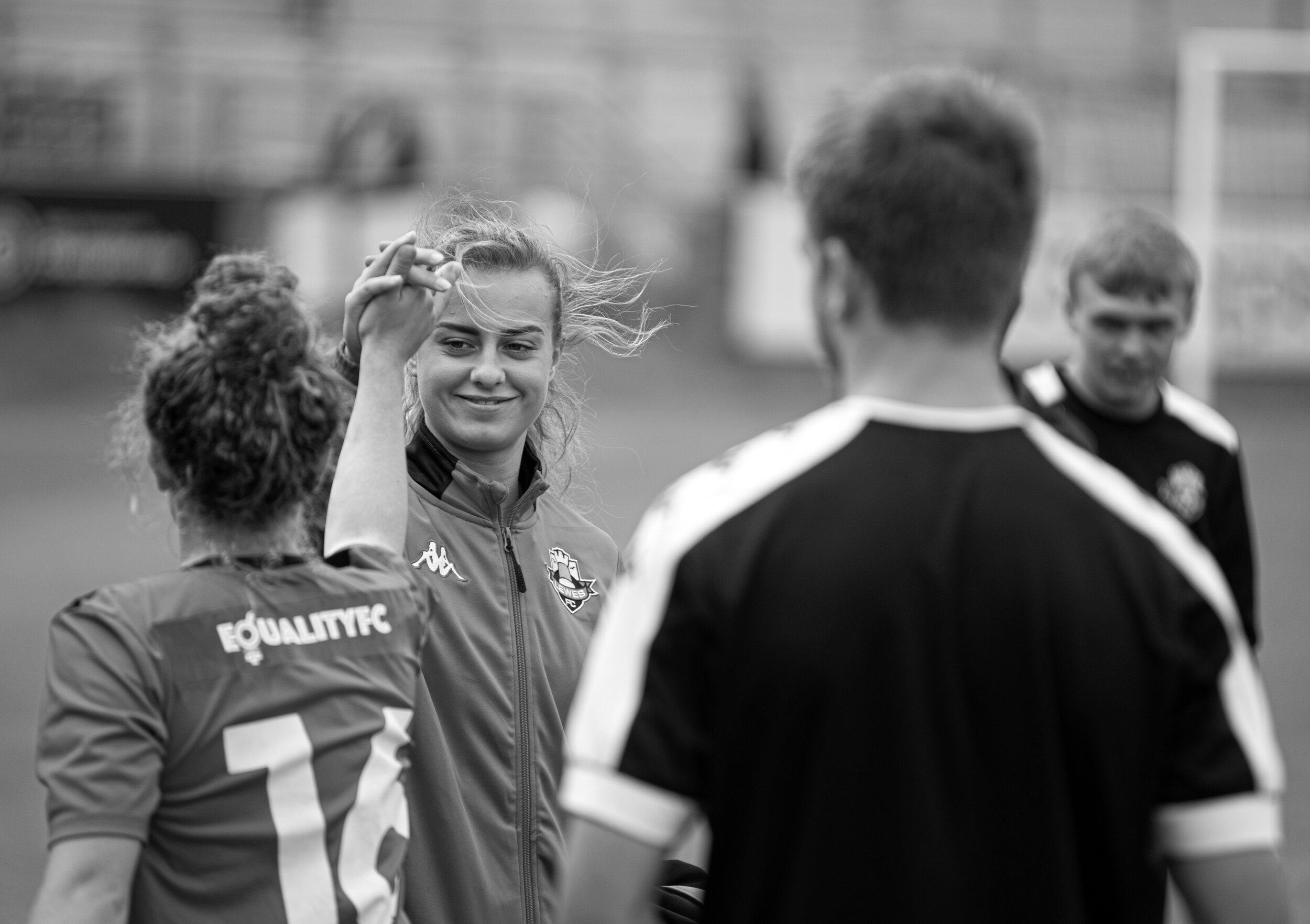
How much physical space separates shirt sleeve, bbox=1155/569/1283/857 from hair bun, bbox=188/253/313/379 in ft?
3.89

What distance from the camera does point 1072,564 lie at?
5.29 feet

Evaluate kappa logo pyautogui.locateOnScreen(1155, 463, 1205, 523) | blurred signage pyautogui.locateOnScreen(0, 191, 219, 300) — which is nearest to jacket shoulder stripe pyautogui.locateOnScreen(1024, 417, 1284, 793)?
kappa logo pyautogui.locateOnScreen(1155, 463, 1205, 523)

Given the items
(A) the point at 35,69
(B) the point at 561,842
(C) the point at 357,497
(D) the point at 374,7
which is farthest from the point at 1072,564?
(D) the point at 374,7

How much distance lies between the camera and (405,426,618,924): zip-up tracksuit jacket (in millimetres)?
2533

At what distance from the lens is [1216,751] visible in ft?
5.39

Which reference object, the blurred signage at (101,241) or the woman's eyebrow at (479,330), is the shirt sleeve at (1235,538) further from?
the blurred signage at (101,241)

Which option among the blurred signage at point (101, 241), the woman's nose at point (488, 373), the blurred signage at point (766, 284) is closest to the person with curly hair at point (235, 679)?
the woman's nose at point (488, 373)

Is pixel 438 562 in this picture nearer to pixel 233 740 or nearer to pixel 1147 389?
pixel 233 740

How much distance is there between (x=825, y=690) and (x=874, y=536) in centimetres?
17

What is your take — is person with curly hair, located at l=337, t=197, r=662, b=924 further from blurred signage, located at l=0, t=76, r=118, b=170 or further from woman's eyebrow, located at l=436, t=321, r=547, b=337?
blurred signage, located at l=0, t=76, r=118, b=170

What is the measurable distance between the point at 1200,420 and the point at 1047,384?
0.43 m

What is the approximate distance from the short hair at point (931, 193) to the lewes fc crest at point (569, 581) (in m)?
1.33

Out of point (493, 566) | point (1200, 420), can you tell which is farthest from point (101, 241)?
point (493, 566)

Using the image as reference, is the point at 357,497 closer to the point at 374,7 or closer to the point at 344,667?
the point at 344,667
